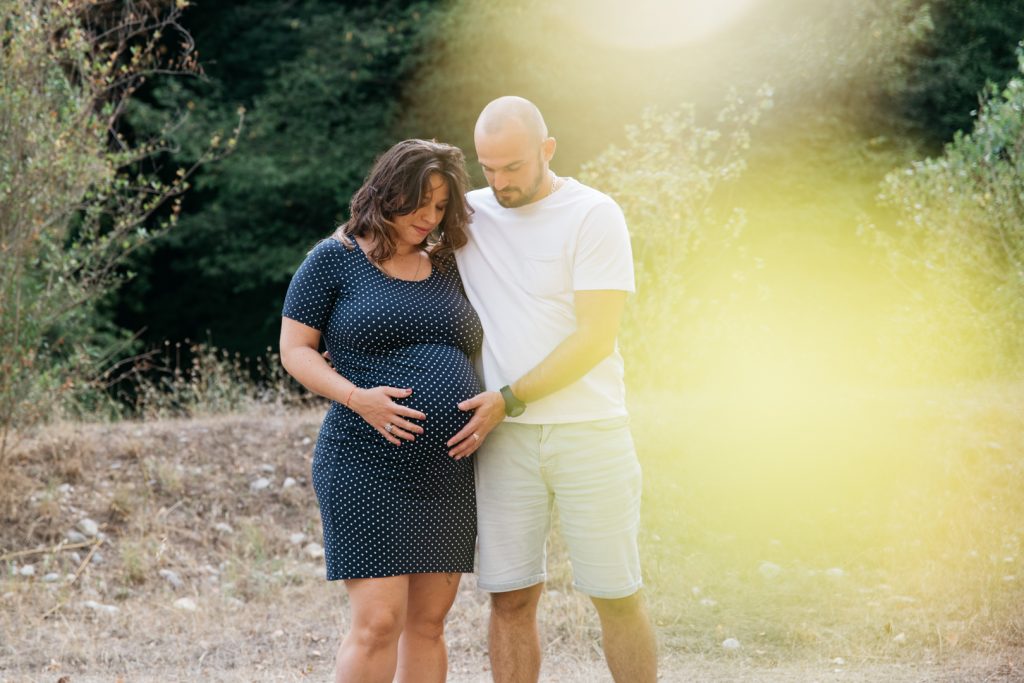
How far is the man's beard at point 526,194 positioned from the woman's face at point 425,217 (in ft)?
0.56

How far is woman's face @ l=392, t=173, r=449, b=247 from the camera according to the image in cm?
316

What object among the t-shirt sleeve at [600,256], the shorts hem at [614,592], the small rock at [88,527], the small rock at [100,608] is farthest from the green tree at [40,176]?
the shorts hem at [614,592]

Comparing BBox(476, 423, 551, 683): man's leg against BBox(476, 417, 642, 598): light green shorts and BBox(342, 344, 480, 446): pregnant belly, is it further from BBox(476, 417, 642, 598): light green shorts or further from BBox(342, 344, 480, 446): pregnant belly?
BBox(342, 344, 480, 446): pregnant belly

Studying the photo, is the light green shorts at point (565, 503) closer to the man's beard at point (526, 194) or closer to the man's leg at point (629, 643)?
the man's leg at point (629, 643)

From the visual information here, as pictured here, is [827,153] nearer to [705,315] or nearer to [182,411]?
[705,315]

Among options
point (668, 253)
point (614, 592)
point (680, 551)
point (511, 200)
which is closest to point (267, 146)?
point (668, 253)

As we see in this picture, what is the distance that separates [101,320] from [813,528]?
35.8 feet

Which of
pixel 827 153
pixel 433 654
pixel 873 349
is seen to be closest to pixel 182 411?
pixel 433 654

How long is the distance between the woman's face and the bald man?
15cm

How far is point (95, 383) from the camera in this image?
7.51m

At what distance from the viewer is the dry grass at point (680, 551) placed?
473cm

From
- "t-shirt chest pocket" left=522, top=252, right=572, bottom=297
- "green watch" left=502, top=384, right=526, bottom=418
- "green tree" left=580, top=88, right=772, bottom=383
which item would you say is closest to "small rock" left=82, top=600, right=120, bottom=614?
"green watch" left=502, top=384, right=526, bottom=418

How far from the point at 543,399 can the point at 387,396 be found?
0.49 meters

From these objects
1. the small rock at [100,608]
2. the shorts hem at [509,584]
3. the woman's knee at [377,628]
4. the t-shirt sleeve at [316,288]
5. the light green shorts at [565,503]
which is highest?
Answer: the t-shirt sleeve at [316,288]
